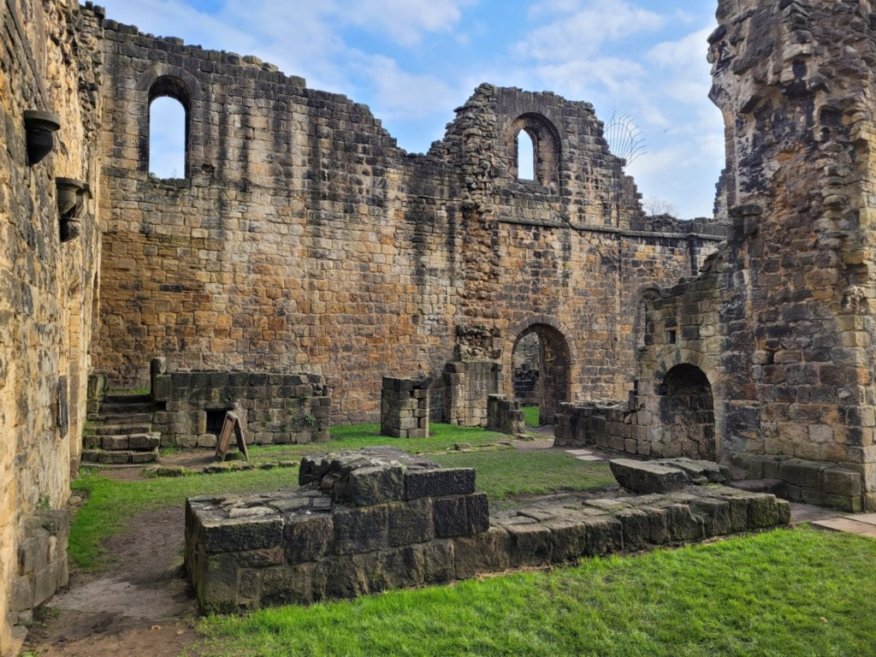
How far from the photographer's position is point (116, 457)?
35.9ft

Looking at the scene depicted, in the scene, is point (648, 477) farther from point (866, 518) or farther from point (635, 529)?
point (866, 518)

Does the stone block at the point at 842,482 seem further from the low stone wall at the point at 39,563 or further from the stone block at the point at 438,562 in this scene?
the low stone wall at the point at 39,563

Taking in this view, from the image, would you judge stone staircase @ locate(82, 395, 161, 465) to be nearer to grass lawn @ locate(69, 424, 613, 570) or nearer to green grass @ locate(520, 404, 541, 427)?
grass lawn @ locate(69, 424, 613, 570)

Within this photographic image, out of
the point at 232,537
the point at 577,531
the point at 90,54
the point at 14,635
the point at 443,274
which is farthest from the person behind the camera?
the point at 443,274

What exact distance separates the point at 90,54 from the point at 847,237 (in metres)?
13.2

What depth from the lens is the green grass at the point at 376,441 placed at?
12461mm

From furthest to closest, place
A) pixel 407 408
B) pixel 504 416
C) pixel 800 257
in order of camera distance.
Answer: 1. pixel 504 416
2. pixel 407 408
3. pixel 800 257

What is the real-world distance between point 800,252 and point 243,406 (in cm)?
1024

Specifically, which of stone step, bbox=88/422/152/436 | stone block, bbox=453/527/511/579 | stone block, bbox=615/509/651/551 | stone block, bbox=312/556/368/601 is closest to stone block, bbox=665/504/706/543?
stone block, bbox=615/509/651/551

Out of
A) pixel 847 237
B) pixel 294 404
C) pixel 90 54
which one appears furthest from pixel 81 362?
pixel 847 237

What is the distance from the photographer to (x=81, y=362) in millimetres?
10438

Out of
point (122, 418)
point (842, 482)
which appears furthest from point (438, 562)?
point (122, 418)

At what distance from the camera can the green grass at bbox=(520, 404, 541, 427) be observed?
66.9ft

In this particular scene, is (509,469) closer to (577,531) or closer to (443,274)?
(577,531)
